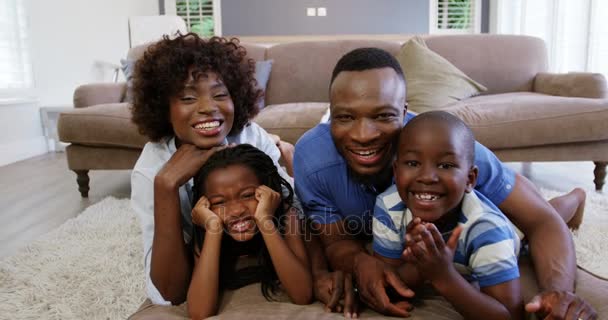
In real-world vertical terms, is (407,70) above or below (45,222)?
above

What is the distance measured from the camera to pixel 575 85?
275cm

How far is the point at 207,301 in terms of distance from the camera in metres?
1.04

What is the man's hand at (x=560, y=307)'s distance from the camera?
35.6 inches

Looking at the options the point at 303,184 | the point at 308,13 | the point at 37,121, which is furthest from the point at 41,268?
the point at 308,13

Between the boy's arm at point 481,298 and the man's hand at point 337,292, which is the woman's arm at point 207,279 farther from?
the boy's arm at point 481,298

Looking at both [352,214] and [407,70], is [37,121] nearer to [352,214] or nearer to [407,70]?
[407,70]

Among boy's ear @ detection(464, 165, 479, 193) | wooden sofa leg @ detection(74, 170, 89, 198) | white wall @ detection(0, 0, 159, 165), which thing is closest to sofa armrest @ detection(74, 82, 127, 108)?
wooden sofa leg @ detection(74, 170, 89, 198)

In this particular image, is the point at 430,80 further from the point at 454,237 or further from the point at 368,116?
the point at 454,237

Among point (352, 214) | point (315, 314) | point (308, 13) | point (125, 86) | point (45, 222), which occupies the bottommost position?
point (45, 222)

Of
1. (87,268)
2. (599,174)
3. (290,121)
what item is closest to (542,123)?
(599,174)

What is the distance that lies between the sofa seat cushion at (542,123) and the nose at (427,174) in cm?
145

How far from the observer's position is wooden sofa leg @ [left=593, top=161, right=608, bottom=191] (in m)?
2.45

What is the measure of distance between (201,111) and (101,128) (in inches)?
61.7

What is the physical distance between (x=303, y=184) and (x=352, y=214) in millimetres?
157
